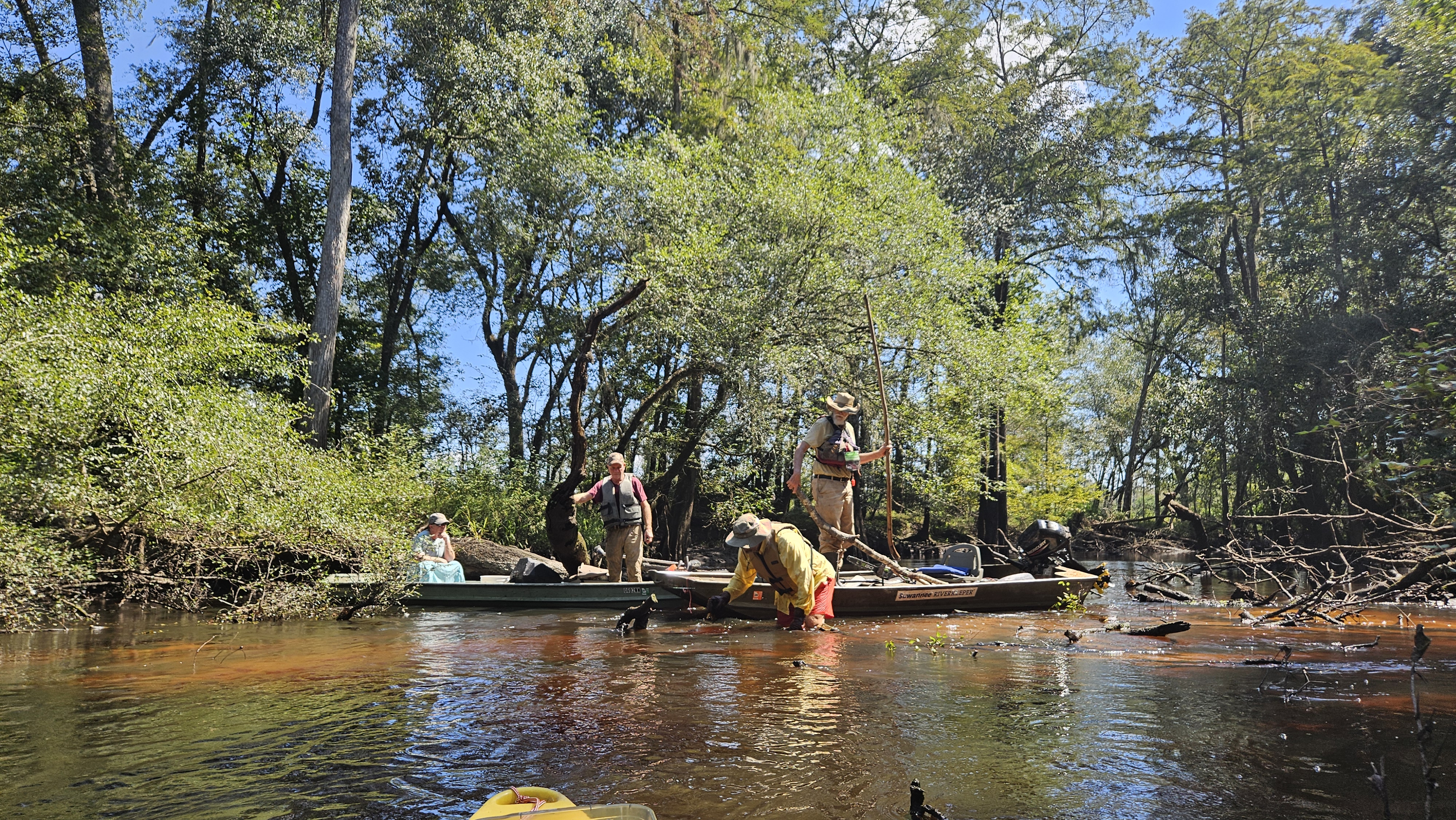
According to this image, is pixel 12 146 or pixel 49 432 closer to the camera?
pixel 49 432

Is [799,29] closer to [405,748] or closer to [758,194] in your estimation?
[758,194]

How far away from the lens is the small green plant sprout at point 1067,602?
10.8 meters

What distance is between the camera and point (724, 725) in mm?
5012

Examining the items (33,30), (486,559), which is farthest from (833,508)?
(33,30)

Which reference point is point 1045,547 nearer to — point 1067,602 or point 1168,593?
point 1067,602

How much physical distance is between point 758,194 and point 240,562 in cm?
1049

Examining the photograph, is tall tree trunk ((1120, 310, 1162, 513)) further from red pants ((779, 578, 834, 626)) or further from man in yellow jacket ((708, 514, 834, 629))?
man in yellow jacket ((708, 514, 834, 629))

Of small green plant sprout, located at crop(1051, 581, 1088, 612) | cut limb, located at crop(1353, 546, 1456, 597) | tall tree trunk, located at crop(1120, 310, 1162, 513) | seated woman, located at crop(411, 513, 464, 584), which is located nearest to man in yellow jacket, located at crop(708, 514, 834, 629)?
small green plant sprout, located at crop(1051, 581, 1088, 612)

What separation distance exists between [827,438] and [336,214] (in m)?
12.5

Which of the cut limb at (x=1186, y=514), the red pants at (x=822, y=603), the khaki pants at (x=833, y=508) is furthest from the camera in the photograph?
the cut limb at (x=1186, y=514)

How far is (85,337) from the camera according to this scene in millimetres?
9516

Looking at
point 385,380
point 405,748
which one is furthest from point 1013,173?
point 405,748

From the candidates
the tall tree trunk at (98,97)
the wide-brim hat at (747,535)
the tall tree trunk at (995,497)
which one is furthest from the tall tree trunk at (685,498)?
the tall tree trunk at (98,97)

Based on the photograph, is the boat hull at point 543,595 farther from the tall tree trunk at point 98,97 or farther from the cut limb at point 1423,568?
the tall tree trunk at point 98,97
